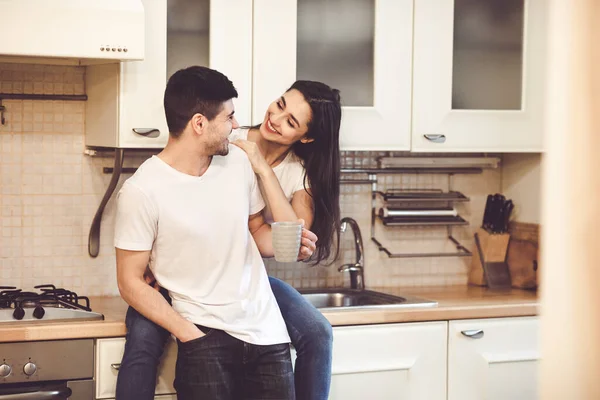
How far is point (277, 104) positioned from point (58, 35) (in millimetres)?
650

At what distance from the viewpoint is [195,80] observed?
2.39 metres

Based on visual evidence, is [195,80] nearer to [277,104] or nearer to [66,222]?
[277,104]

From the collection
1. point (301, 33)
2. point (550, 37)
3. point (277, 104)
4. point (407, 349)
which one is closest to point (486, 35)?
point (301, 33)

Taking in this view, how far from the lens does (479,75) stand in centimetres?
317

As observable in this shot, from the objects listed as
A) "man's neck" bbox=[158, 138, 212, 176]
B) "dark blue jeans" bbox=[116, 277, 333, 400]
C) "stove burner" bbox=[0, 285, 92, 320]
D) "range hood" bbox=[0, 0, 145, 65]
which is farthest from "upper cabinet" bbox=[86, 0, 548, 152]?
"dark blue jeans" bbox=[116, 277, 333, 400]

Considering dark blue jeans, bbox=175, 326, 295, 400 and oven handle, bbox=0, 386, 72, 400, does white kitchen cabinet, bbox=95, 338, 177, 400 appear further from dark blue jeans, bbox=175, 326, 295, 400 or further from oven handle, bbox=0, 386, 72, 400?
dark blue jeans, bbox=175, 326, 295, 400

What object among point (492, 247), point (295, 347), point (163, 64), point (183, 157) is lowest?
point (295, 347)

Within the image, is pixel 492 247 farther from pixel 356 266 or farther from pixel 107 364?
pixel 107 364

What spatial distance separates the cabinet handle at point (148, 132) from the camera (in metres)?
2.71

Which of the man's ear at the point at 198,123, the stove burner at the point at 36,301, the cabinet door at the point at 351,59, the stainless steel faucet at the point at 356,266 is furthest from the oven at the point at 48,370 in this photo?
the stainless steel faucet at the point at 356,266

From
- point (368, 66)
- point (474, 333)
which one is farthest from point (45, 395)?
point (368, 66)

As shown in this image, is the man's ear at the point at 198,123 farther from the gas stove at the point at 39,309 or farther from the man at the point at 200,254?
the gas stove at the point at 39,309

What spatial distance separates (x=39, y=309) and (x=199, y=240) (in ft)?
1.71

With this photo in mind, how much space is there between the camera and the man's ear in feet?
7.83
